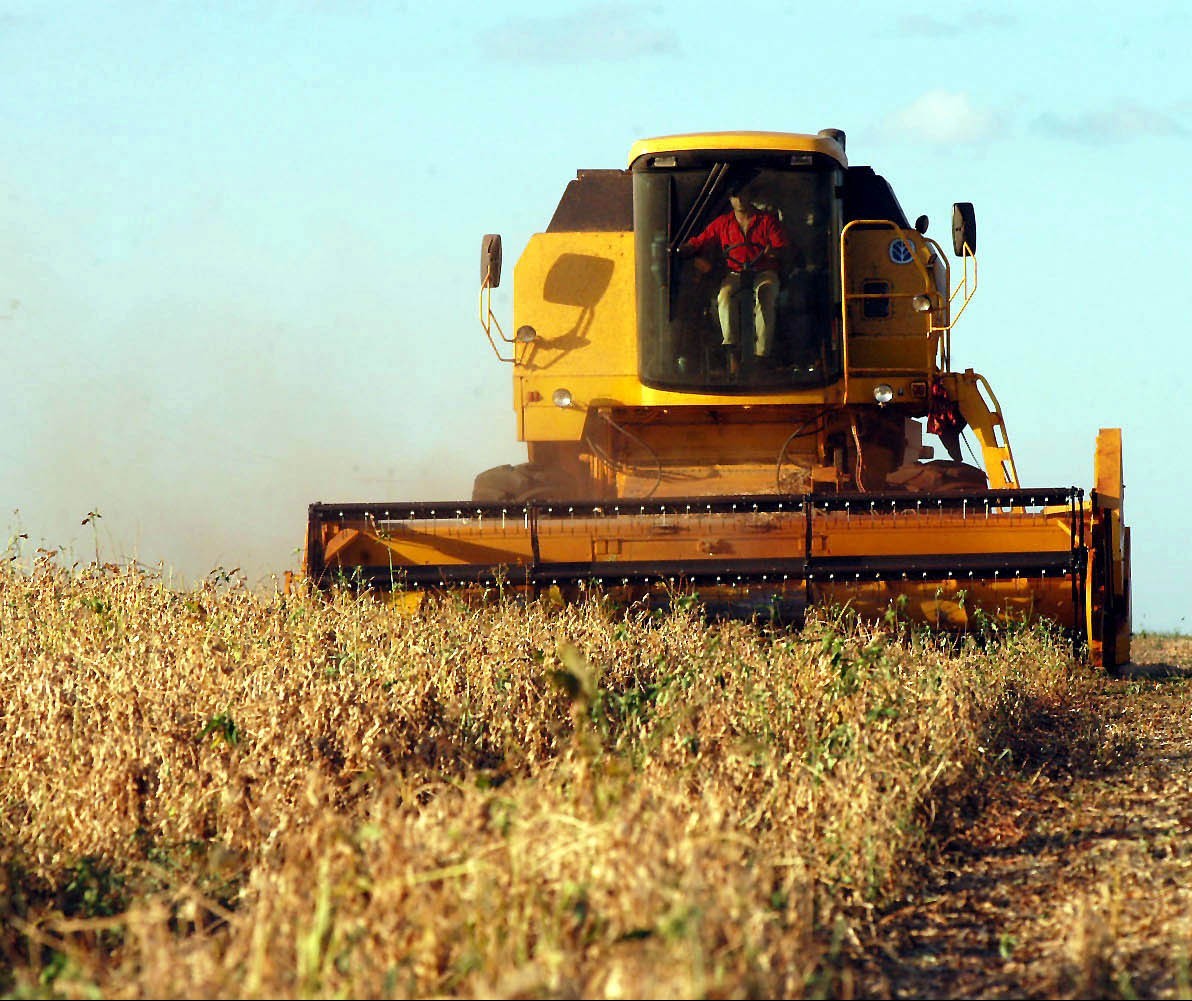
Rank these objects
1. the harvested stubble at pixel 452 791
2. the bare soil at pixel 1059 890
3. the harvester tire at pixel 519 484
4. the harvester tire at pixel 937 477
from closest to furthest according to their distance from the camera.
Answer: the harvested stubble at pixel 452 791
the bare soil at pixel 1059 890
the harvester tire at pixel 937 477
the harvester tire at pixel 519 484

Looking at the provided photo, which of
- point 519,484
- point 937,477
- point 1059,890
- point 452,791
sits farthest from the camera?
point 519,484

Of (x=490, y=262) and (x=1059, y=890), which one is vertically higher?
(x=490, y=262)

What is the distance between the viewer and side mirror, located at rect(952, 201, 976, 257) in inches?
388

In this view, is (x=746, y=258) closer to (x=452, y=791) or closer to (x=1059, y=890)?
(x=452, y=791)

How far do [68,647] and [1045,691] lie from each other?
13.0ft

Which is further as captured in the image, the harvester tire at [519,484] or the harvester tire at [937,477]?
the harvester tire at [519,484]

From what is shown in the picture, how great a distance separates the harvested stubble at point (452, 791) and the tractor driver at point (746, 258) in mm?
2668

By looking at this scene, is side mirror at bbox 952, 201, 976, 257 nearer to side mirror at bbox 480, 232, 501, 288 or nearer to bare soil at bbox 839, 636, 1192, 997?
side mirror at bbox 480, 232, 501, 288

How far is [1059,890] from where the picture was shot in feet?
14.0

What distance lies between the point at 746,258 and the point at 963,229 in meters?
1.24

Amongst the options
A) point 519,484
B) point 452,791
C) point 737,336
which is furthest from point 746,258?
point 452,791

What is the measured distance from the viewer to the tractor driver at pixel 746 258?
9875 millimetres

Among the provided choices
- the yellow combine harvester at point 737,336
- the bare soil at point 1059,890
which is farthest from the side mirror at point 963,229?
the bare soil at point 1059,890

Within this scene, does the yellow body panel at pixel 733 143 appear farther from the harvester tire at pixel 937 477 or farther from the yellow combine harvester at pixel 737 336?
the harvester tire at pixel 937 477
